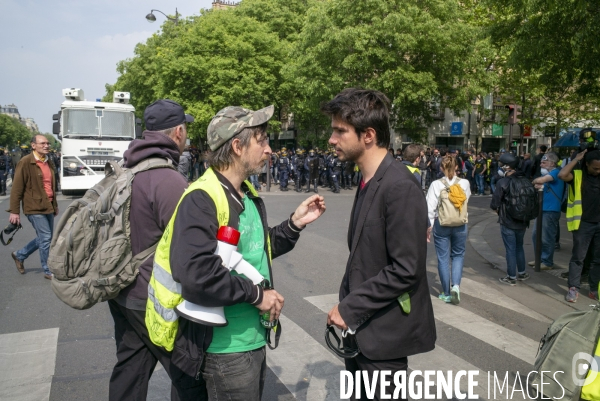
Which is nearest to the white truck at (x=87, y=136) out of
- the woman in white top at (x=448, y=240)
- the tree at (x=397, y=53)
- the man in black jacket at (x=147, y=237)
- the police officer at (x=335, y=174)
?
the police officer at (x=335, y=174)

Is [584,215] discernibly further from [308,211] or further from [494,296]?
[308,211]

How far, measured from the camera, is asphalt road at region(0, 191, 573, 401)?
3.80 metres

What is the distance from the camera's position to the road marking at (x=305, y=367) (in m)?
3.66

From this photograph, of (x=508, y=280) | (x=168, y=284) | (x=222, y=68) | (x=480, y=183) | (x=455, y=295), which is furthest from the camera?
(x=222, y=68)

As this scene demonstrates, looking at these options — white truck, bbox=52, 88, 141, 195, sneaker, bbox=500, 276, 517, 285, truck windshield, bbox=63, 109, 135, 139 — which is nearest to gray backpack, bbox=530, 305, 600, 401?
Answer: sneaker, bbox=500, 276, 517, 285

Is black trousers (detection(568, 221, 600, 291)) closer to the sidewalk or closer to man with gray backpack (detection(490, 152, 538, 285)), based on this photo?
the sidewalk

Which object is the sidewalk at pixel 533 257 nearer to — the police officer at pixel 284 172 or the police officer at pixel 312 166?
the police officer at pixel 312 166

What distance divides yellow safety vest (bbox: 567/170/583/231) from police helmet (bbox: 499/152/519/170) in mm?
703

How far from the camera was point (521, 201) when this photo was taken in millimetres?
6418

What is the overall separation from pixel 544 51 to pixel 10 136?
108119 mm

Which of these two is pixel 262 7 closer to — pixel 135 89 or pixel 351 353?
pixel 135 89

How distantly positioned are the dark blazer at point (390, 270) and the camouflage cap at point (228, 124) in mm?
620

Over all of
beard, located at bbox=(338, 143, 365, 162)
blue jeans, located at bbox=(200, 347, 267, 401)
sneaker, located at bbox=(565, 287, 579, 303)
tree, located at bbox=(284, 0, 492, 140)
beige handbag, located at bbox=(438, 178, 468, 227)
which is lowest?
sneaker, located at bbox=(565, 287, 579, 303)

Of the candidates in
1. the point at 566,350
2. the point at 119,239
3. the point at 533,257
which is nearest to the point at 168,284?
the point at 119,239
